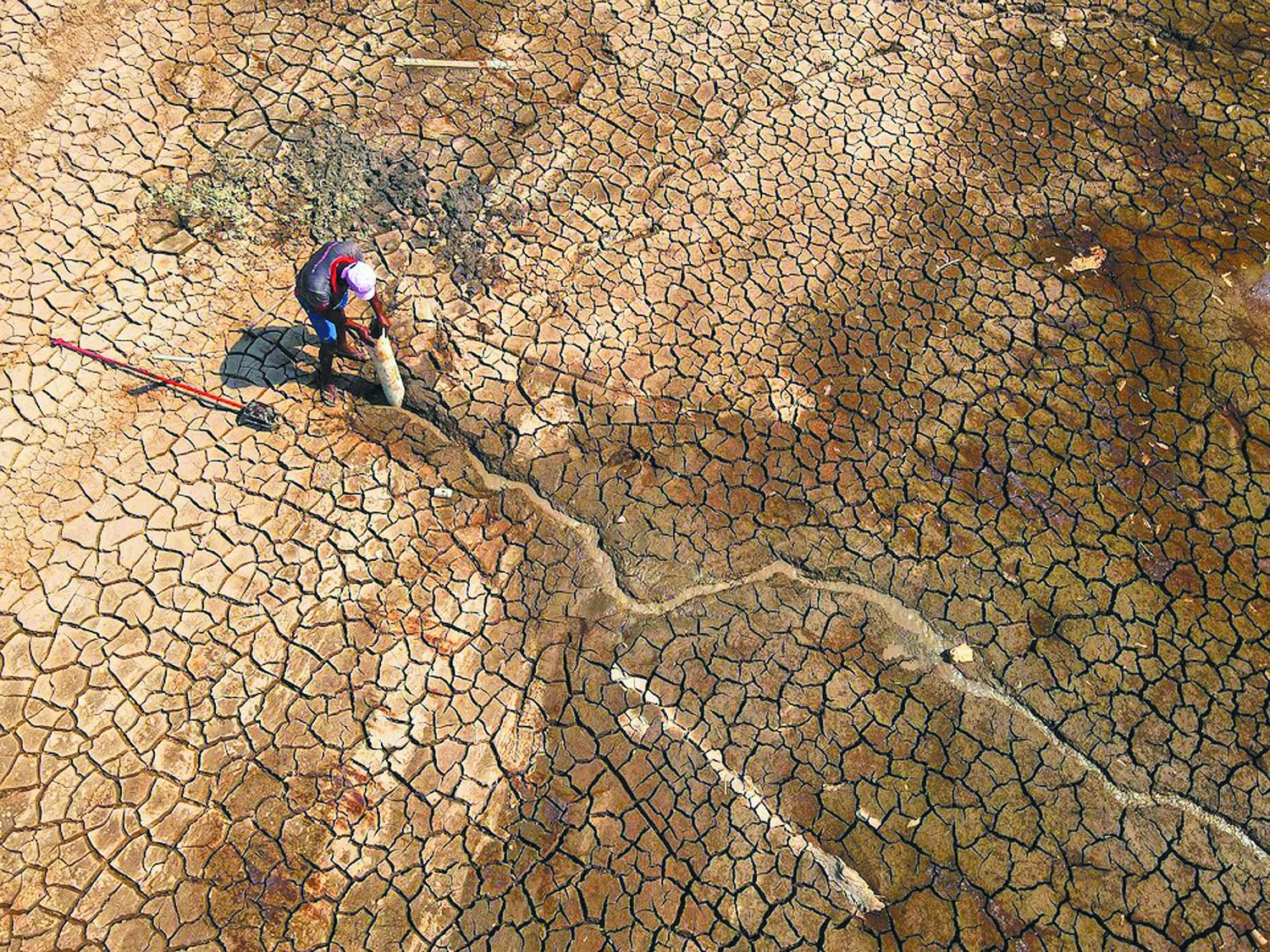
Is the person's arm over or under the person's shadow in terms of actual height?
over

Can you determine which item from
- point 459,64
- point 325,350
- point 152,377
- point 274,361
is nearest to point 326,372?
point 325,350

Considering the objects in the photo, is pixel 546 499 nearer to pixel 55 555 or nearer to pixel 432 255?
pixel 432 255

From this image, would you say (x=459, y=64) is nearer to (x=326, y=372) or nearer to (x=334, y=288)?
(x=334, y=288)

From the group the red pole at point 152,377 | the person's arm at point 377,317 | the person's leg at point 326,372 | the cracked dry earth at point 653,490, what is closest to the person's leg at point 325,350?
the person's leg at point 326,372

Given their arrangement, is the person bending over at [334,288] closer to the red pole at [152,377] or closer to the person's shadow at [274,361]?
the person's shadow at [274,361]

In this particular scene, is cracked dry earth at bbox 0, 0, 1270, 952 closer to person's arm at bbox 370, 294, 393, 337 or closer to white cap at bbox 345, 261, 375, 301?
person's arm at bbox 370, 294, 393, 337

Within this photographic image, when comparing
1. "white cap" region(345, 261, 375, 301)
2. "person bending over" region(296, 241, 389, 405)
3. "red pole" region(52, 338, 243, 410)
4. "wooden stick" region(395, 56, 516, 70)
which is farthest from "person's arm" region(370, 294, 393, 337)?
"wooden stick" region(395, 56, 516, 70)
